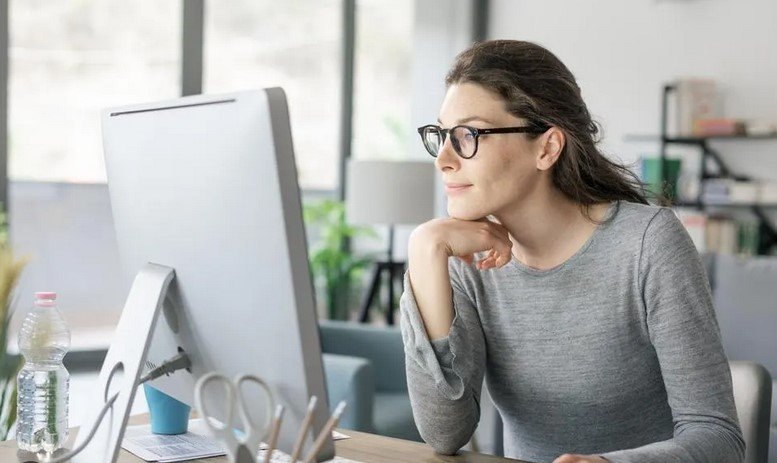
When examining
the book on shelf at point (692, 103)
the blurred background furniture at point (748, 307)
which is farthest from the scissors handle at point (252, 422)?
the book on shelf at point (692, 103)

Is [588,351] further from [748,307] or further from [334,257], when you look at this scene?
[334,257]

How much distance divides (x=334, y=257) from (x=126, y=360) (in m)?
4.36

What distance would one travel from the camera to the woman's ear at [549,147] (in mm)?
1693

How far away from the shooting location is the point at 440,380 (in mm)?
Answer: 1582

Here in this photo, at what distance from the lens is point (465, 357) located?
1.61 meters

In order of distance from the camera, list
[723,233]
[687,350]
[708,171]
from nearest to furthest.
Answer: [687,350]
[723,233]
[708,171]

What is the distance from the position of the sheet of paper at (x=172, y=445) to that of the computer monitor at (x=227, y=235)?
8.1 inches

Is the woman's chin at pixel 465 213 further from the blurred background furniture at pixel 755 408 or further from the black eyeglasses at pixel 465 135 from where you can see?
the blurred background furniture at pixel 755 408

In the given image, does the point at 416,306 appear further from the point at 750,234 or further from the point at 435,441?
the point at 750,234

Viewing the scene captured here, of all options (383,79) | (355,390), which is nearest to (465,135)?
(355,390)

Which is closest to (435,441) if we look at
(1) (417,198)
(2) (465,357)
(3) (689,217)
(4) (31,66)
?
(2) (465,357)

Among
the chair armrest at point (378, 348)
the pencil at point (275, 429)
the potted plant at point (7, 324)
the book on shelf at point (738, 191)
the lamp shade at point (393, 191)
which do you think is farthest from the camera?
the book on shelf at point (738, 191)

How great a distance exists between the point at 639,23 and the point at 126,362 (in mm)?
5375

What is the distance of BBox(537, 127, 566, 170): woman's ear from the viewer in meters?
1.69
